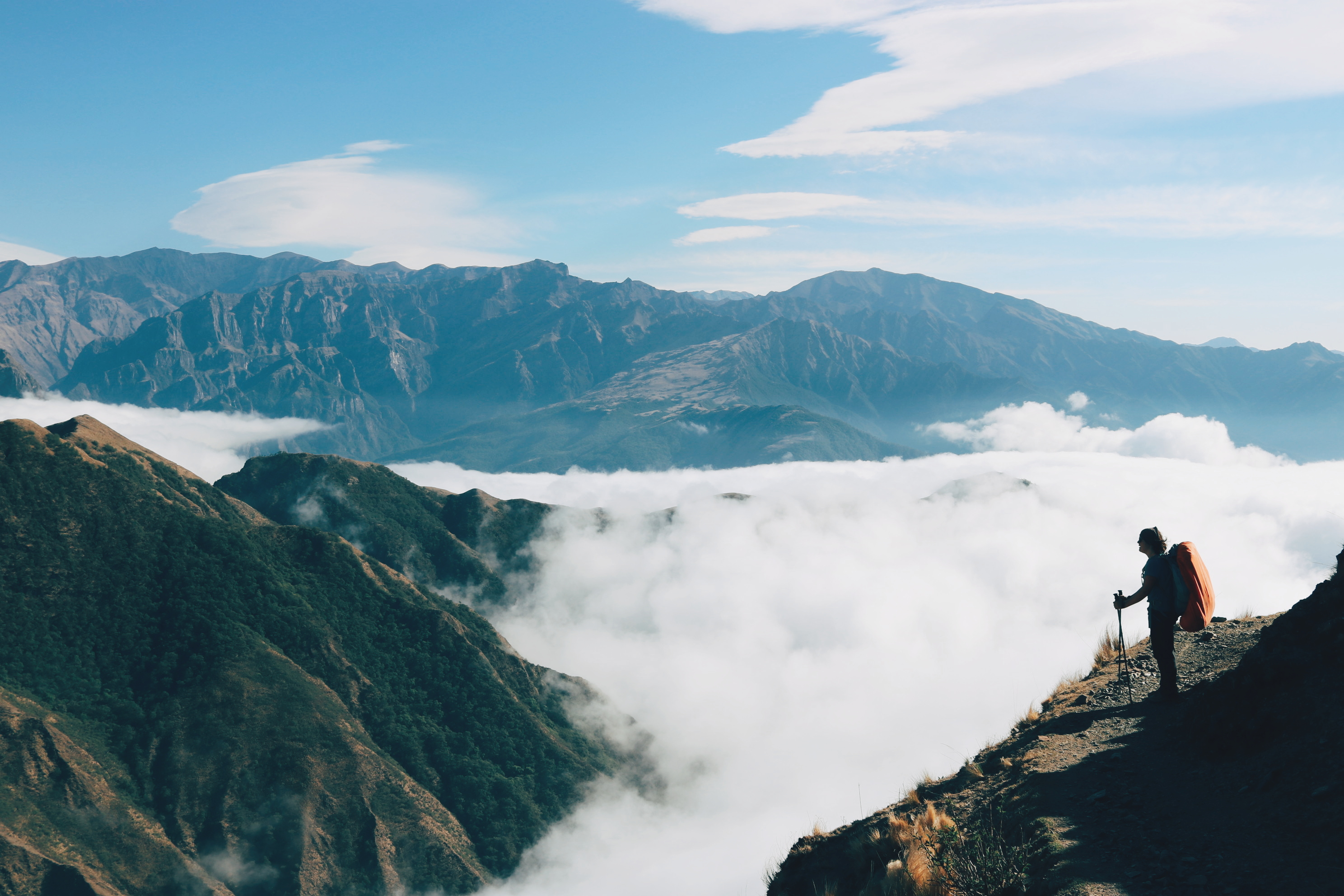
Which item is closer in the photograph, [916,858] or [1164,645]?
[916,858]

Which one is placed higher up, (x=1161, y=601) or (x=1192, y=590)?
(x=1192, y=590)

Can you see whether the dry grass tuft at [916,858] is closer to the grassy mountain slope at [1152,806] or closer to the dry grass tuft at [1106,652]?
the grassy mountain slope at [1152,806]

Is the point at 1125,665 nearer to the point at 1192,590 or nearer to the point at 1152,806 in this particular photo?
the point at 1192,590

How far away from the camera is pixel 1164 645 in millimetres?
20078

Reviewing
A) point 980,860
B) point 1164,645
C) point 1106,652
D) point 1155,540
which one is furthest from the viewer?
point 1106,652

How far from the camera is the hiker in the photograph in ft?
64.0

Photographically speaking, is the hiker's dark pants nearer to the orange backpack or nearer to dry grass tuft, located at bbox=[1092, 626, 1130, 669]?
the orange backpack

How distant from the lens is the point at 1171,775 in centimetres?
1634

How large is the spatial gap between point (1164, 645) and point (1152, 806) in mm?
6057

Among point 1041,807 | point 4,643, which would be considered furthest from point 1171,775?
point 4,643

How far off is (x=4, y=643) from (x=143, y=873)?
69.8 m

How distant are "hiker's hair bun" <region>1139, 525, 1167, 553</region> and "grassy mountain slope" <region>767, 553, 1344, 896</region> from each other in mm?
2997

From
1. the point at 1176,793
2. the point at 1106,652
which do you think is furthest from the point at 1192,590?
the point at 1106,652

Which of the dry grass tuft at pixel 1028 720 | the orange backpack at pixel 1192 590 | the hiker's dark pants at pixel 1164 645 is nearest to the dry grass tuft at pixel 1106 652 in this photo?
the dry grass tuft at pixel 1028 720
